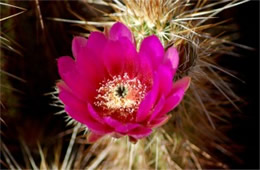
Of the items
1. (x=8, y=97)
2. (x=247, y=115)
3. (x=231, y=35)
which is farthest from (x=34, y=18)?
(x=247, y=115)

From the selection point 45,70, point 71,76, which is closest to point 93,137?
point 71,76

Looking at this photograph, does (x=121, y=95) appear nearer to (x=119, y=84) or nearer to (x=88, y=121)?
(x=119, y=84)

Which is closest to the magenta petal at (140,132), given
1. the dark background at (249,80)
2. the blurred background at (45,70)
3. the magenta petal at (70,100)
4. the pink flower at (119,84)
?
the pink flower at (119,84)

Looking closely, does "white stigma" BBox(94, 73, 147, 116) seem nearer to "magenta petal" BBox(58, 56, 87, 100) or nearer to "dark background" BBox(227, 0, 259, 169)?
"magenta petal" BBox(58, 56, 87, 100)

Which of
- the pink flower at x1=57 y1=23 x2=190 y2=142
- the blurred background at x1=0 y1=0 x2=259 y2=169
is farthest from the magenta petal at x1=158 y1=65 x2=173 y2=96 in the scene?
the blurred background at x1=0 y1=0 x2=259 y2=169

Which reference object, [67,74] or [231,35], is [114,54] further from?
[231,35]

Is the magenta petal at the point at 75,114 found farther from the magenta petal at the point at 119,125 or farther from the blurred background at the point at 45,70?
the blurred background at the point at 45,70
